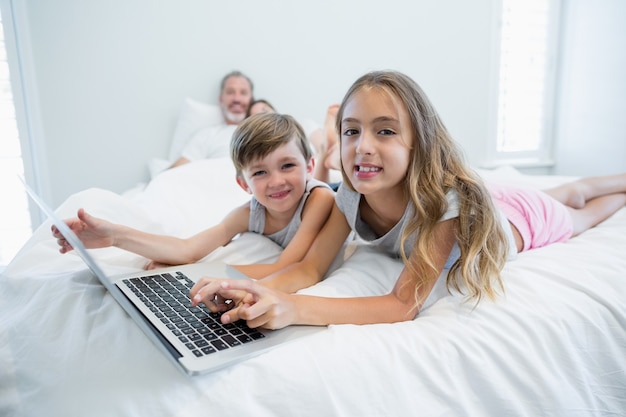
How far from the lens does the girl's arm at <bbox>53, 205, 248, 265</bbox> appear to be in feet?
2.93

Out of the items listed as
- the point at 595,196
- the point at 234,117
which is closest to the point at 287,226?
the point at 595,196

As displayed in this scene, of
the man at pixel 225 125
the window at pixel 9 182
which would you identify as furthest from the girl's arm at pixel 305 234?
the man at pixel 225 125

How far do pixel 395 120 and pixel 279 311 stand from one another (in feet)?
1.38

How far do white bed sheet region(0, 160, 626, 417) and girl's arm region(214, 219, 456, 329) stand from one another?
0.11 ft

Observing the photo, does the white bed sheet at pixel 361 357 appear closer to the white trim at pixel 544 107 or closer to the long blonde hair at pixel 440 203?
the long blonde hair at pixel 440 203

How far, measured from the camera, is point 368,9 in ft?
8.91

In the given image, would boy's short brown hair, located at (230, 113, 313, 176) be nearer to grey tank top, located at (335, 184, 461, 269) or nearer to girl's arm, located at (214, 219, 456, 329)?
grey tank top, located at (335, 184, 461, 269)

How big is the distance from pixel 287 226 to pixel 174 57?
1662 mm

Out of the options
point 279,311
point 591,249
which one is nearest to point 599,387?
point 591,249

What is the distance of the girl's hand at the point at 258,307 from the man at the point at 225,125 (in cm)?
166

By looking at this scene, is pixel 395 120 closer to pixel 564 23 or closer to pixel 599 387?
pixel 599 387

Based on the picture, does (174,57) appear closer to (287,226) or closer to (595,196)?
(287,226)

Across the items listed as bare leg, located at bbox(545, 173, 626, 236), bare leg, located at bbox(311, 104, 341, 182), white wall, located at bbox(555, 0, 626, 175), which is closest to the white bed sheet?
bare leg, located at bbox(545, 173, 626, 236)

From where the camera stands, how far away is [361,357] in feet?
2.07
